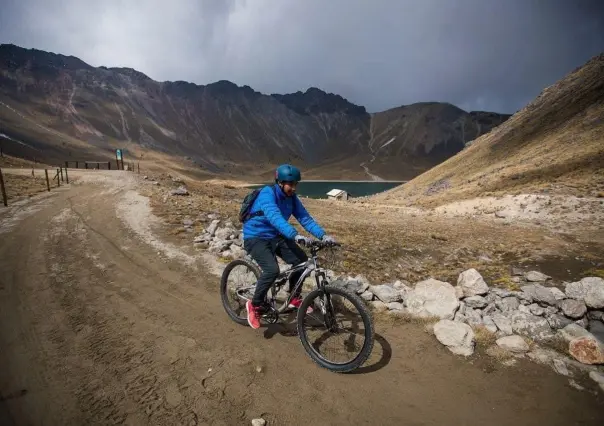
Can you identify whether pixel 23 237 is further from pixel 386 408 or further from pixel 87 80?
pixel 87 80

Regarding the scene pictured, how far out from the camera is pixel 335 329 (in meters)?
5.22

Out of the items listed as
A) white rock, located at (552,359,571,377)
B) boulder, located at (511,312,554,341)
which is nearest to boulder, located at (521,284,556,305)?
boulder, located at (511,312,554,341)

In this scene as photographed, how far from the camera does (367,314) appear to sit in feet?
14.8

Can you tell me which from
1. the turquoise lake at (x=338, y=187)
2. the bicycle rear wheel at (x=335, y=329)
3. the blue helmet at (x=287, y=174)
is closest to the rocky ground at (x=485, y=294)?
the bicycle rear wheel at (x=335, y=329)

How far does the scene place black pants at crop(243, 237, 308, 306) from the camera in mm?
5477

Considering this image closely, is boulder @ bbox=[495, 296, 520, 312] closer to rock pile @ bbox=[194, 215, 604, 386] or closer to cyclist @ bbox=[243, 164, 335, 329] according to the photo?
rock pile @ bbox=[194, 215, 604, 386]

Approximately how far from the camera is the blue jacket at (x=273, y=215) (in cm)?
521

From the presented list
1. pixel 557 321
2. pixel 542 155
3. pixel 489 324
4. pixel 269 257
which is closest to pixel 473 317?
pixel 489 324

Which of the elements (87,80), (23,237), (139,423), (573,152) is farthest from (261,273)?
(87,80)

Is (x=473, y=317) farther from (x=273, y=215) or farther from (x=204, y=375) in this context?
(x=204, y=375)

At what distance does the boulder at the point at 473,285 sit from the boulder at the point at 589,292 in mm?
1555

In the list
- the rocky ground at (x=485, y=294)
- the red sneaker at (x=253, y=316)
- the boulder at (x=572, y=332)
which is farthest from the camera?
the red sneaker at (x=253, y=316)

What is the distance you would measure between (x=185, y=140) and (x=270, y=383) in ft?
654

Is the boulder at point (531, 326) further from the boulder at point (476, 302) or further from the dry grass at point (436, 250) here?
the dry grass at point (436, 250)
